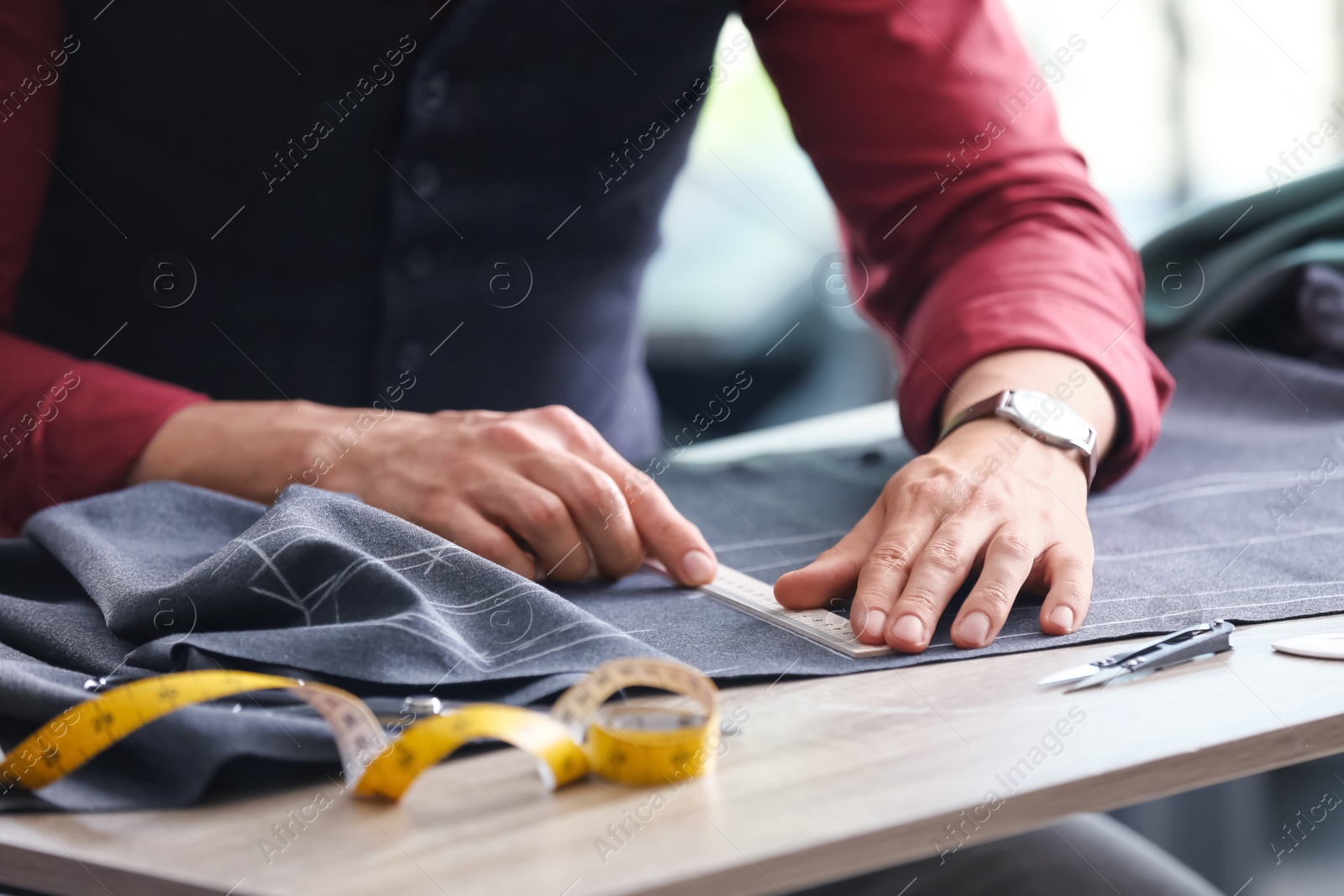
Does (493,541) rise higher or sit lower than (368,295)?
lower

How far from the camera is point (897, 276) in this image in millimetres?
1164

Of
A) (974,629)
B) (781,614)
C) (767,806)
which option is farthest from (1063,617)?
(767,806)

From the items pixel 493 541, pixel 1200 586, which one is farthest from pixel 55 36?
pixel 1200 586

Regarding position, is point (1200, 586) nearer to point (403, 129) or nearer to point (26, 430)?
point (403, 129)

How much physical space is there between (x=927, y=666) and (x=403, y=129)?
0.72 meters

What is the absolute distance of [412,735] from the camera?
48 centimetres

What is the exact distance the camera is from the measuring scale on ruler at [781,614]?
65 cm

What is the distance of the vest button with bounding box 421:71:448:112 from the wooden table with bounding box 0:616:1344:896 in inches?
26.6

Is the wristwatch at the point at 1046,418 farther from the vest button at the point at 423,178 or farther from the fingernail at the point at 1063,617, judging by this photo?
the vest button at the point at 423,178

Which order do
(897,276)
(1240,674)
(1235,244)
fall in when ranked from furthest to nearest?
(1235,244) → (897,276) → (1240,674)

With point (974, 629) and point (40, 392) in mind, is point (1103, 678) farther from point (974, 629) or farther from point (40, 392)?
point (40, 392)

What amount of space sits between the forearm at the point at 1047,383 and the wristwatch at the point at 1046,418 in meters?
0.02

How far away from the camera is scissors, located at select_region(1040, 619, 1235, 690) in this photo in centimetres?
58

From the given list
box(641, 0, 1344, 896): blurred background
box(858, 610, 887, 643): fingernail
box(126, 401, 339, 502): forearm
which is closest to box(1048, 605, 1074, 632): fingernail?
box(858, 610, 887, 643): fingernail
